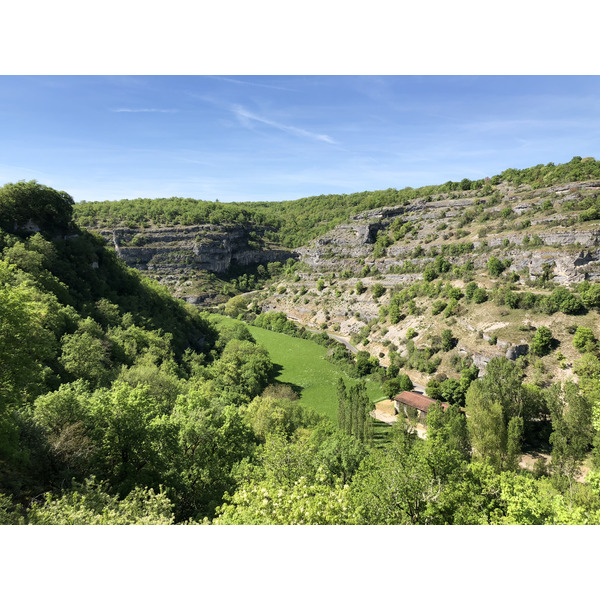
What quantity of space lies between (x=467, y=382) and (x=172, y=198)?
471 feet

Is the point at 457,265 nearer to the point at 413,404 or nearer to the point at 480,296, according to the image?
the point at 480,296

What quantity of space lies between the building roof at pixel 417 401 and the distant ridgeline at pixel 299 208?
6772 cm

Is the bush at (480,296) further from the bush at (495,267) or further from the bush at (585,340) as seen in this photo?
the bush at (585,340)

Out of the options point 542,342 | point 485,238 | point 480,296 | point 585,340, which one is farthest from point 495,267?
point 585,340

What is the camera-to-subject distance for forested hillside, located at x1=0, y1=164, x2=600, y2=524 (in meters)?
10.8

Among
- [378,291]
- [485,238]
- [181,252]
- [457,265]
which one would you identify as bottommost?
[378,291]

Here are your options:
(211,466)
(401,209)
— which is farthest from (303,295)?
(211,466)

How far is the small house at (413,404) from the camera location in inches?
1512

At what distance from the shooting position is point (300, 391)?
48562 mm

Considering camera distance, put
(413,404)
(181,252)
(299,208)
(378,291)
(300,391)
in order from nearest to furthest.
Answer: (413,404) < (300,391) < (378,291) < (181,252) < (299,208)

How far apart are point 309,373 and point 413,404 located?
1954cm

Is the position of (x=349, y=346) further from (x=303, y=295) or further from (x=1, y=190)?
(x=1, y=190)

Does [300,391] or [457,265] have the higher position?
[457,265]

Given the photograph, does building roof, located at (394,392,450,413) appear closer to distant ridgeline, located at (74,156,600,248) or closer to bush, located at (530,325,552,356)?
bush, located at (530,325,552,356)
